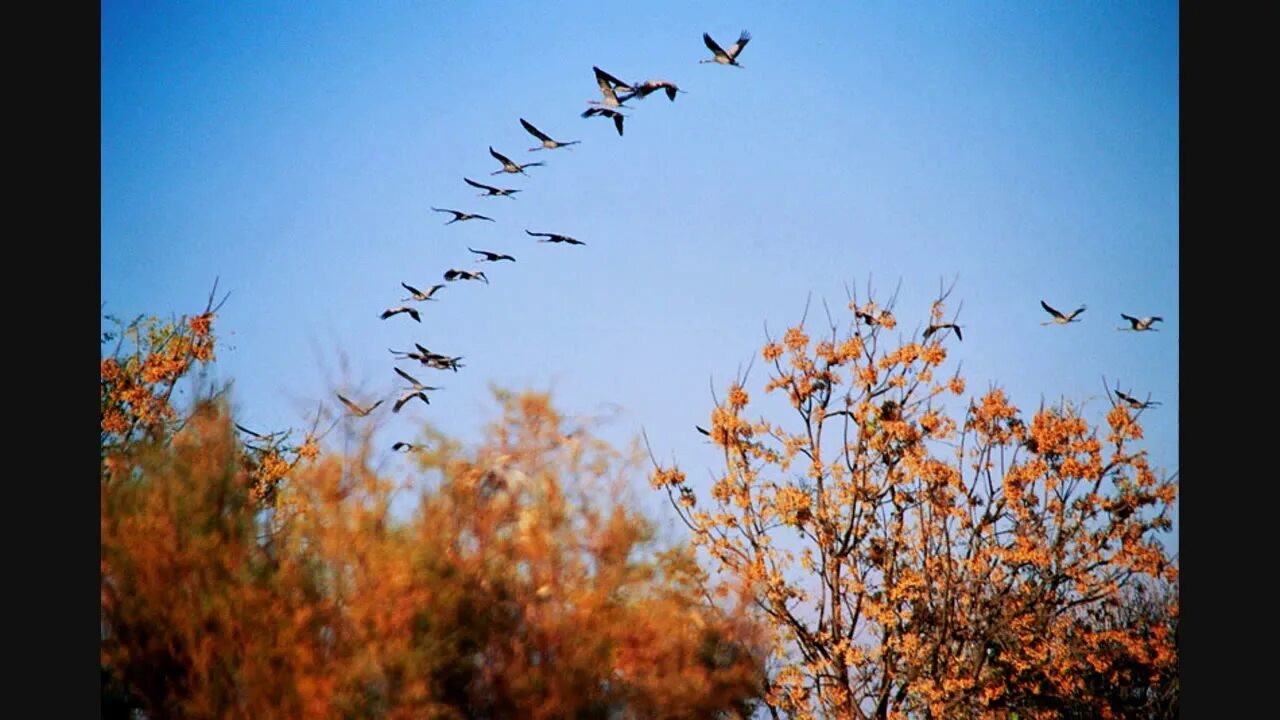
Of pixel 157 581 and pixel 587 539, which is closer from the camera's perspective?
pixel 157 581

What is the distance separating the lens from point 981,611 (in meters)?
10.3

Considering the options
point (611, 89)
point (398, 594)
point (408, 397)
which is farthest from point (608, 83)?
point (398, 594)

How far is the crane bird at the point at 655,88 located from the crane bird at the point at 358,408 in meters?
2.84

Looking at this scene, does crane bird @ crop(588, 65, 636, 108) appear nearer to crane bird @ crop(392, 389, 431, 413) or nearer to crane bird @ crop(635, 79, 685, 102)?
crane bird @ crop(635, 79, 685, 102)

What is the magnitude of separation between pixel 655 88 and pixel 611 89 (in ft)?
1.10

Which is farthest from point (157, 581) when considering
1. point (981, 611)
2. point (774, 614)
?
point (981, 611)

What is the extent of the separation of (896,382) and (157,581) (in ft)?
17.8

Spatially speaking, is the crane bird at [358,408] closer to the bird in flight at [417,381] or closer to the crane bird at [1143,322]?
the bird in flight at [417,381]

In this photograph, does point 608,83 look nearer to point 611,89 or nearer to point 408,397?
point 611,89

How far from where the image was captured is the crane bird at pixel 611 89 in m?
9.67

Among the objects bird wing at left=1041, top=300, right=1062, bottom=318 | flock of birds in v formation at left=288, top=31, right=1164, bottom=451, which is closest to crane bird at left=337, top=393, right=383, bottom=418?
flock of birds in v formation at left=288, top=31, right=1164, bottom=451

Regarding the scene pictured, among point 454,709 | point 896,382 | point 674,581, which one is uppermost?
point 896,382
